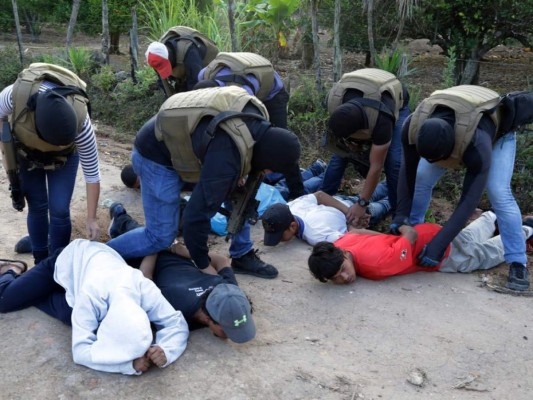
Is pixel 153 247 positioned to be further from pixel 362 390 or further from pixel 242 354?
pixel 362 390

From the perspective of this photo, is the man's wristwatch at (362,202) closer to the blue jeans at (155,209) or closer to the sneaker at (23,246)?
the blue jeans at (155,209)

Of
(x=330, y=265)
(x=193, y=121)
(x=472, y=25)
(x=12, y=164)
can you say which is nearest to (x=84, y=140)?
(x=12, y=164)

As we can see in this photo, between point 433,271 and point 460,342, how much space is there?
0.85 m

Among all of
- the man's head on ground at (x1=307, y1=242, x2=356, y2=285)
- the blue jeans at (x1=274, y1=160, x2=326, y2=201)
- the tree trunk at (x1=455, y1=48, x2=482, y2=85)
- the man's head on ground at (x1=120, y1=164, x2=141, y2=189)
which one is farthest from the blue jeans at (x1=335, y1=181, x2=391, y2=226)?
the tree trunk at (x1=455, y1=48, x2=482, y2=85)

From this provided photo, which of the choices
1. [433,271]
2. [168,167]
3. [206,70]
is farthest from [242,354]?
[206,70]

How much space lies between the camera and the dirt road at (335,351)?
254 cm

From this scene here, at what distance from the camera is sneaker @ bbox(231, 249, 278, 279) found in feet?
11.9

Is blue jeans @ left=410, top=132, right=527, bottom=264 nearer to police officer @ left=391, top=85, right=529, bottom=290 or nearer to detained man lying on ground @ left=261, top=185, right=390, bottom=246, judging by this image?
police officer @ left=391, top=85, right=529, bottom=290

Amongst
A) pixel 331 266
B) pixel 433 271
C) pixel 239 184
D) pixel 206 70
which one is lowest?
pixel 433 271

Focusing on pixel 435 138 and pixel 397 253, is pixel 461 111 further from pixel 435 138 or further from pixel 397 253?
pixel 397 253

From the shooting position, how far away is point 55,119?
275 cm

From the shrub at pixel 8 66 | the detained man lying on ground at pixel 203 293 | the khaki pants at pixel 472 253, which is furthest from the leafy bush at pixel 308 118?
the shrub at pixel 8 66

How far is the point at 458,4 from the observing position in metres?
6.92

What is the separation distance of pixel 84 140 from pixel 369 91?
187 cm
